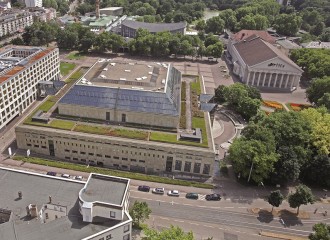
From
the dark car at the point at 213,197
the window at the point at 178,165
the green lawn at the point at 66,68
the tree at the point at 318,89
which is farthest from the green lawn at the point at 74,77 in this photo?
the tree at the point at 318,89

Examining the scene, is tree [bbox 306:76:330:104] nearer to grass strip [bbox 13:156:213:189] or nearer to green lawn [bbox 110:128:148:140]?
grass strip [bbox 13:156:213:189]

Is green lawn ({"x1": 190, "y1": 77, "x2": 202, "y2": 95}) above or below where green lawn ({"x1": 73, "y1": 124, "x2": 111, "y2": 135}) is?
above

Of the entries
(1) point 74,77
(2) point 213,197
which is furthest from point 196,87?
(2) point 213,197

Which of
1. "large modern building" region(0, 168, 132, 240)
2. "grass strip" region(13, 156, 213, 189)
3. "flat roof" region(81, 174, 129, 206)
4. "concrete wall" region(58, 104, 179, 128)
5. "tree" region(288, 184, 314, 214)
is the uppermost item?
"flat roof" region(81, 174, 129, 206)

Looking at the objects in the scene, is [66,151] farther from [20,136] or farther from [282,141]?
[282,141]

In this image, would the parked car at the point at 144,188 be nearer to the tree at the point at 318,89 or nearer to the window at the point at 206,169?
the window at the point at 206,169

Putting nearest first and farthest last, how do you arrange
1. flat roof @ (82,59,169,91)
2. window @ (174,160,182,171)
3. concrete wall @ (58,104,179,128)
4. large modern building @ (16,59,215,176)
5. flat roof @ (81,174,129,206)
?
1. flat roof @ (81,174,129,206)
2. large modern building @ (16,59,215,176)
3. window @ (174,160,182,171)
4. concrete wall @ (58,104,179,128)
5. flat roof @ (82,59,169,91)

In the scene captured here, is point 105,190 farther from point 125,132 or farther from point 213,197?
point 125,132

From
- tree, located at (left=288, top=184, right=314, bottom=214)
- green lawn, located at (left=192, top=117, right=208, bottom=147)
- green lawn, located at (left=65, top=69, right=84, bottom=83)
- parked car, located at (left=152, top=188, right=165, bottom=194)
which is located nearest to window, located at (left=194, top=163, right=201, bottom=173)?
green lawn, located at (left=192, top=117, right=208, bottom=147)
